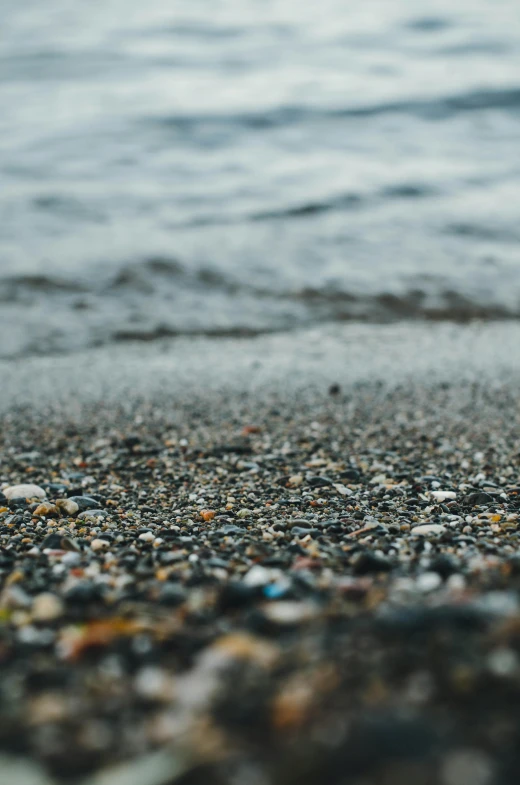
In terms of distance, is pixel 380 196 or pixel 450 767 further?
pixel 380 196

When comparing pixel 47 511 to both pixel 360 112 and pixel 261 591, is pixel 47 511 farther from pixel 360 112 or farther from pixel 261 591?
pixel 360 112

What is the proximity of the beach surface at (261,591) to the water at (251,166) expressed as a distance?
270 cm

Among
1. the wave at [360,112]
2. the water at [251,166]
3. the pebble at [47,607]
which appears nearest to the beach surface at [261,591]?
the pebble at [47,607]

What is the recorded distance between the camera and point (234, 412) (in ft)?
15.3

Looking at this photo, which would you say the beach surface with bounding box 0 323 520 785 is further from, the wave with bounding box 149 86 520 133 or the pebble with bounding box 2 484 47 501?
the wave with bounding box 149 86 520 133

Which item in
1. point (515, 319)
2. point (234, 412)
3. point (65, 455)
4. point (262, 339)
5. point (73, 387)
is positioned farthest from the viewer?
point (515, 319)

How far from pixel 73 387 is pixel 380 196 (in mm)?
6099

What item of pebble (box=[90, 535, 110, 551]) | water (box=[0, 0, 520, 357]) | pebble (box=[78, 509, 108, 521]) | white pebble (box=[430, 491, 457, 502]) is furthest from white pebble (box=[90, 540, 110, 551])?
water (box=[0, 0, 520, 357])

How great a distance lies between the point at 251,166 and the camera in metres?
11.2

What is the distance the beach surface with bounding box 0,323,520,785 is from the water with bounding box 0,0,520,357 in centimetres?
270

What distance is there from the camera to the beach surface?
1.13 meters

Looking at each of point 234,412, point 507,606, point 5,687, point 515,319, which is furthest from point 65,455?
point 515,319

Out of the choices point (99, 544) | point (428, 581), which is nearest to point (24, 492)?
point (99, 544)

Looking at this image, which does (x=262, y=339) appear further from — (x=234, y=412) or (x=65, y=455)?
(x=65, y=455)
